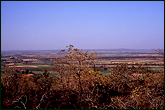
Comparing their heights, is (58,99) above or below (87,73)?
below

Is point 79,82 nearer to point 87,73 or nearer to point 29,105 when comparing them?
point 87,73

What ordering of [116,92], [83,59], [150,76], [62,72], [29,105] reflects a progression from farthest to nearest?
[150,76] < [116,92] < [62,72] < [83,59] < [29,105]

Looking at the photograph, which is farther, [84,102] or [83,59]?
[83,59]

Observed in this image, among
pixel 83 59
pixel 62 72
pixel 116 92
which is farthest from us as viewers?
pixel 116 92

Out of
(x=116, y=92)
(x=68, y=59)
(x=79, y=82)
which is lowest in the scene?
(x=116, y=92)

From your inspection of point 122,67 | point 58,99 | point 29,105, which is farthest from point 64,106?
point 122,67

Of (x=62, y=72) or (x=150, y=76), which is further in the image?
(x=150, y=76)

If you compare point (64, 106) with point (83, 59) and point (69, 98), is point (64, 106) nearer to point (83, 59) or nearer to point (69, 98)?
point (69, 98)

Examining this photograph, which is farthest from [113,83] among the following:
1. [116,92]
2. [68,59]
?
[68,59]

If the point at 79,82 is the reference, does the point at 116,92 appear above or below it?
below
